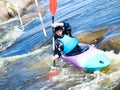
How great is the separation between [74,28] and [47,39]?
1.15 m

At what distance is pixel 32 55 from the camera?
40.8 ft

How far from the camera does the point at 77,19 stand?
49.6ft

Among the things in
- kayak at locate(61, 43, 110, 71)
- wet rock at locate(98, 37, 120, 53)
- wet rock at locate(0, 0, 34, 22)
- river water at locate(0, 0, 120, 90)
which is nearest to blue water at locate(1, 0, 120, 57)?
river water at locate(0, 0, 120, 90)

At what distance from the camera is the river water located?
28.6 feet

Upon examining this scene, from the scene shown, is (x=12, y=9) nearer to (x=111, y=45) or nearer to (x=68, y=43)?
(x=68, y=43)

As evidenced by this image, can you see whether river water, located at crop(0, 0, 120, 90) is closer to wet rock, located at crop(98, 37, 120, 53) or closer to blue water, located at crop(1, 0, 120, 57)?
blue water, located at crop(1, 0, 120, 57)

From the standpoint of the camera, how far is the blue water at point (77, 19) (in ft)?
43.2

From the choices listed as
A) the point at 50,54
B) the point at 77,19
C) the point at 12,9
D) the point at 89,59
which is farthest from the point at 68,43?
the point at 12,9

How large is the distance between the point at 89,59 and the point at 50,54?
9.88 feet

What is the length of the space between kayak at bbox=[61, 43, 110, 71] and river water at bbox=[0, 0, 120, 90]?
21 cm

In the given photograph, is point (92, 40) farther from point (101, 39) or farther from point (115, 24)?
point (115, 24)

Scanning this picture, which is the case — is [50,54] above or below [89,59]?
below

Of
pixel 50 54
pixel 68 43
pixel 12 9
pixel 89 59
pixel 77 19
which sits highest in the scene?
pixel 68 43

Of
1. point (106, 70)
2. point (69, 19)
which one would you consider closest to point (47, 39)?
point (69, 19)
